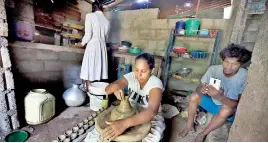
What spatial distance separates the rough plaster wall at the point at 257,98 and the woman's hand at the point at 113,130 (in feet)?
3.41

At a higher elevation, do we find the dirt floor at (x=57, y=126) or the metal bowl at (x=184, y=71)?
the metal bowl at (x=184, y=71)

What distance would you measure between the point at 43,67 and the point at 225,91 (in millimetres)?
3765

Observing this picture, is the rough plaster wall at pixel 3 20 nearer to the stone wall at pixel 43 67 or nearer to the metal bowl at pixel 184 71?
the stone wall at pixel 43 67

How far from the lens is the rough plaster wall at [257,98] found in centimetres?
106

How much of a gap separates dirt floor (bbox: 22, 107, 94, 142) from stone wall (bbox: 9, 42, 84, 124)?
0.89ft

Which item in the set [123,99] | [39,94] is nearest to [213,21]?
[123,99]

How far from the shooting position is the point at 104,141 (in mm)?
1267

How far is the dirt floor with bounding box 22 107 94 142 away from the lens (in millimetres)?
2287

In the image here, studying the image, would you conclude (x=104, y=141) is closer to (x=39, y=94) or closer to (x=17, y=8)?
(x=39, y=94)

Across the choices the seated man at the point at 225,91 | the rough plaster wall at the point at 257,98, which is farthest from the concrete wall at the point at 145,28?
the rough plaster wall at the point at 257,98

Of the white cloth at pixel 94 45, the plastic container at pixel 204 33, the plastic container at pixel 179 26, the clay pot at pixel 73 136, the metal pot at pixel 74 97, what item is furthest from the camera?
the plastic container at pixel 179 26

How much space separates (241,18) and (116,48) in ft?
10.9

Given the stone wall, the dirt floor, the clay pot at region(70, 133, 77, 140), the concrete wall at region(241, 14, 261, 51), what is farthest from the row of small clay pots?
the concrete wall at region(241, 14, 261, 51)

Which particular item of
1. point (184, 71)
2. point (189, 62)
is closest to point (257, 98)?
point (184, 71)
